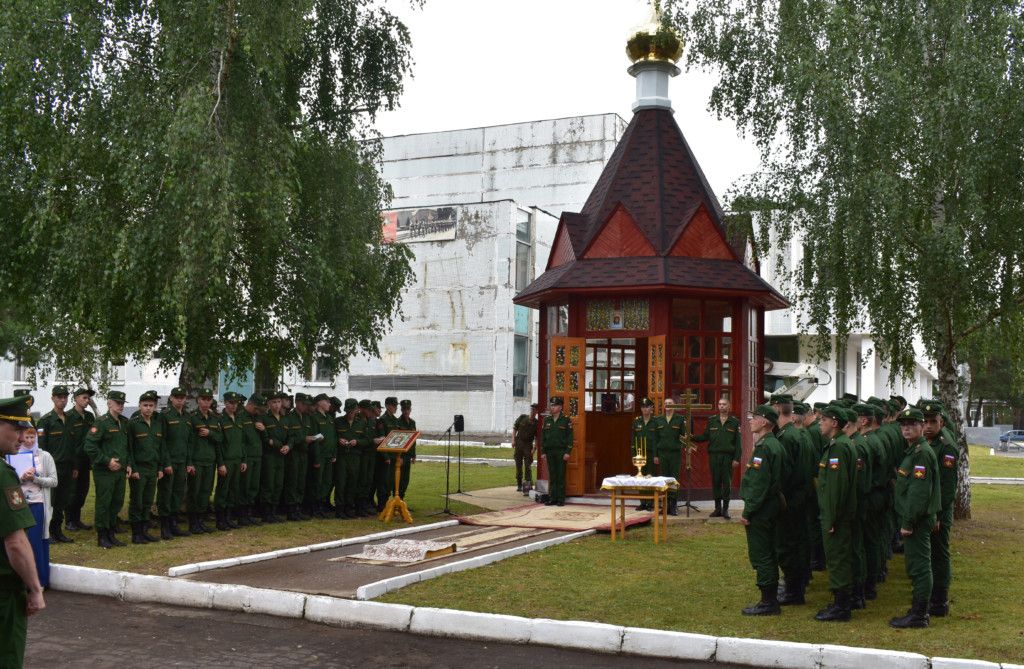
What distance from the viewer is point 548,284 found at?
1752 cm

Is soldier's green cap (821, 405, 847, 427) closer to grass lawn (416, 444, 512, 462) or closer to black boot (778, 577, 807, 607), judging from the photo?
black boot (778, 577, 807, 607)

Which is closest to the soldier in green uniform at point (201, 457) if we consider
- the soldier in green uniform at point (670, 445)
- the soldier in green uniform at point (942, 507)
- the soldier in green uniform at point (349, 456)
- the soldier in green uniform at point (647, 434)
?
the soldier in green uniform at point (349, 456)

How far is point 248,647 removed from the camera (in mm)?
7594

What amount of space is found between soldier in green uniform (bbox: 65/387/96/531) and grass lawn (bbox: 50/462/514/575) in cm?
39

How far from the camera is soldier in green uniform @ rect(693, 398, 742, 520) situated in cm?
1530

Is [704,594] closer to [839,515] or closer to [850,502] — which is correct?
[839,515]

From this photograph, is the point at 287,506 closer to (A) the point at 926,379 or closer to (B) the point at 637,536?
(B) the point at 637,536

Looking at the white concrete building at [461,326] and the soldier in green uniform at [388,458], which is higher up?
the white concrete building at [461,326]

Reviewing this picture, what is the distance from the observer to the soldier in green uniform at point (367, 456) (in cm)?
1498

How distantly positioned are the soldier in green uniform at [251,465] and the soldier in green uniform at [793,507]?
749 centimetres

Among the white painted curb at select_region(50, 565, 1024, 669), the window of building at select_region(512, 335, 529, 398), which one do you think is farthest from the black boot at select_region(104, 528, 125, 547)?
the window of building at select_region(512, 335, 529, 398)

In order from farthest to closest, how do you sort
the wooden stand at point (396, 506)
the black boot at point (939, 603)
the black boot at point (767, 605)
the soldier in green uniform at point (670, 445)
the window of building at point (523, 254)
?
1. the window of building at point (523, 254)
2. the soldier in green uniform at point (670, 445)
3. the wooden stand at point (396, 506)
4. the black boot at point (939, 603)
5. the black boot at point (767, 605)

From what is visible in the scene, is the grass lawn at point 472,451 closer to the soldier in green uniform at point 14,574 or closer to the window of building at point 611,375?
the window of building at point 611,375

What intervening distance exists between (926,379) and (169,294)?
73.2m
